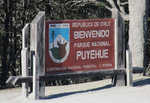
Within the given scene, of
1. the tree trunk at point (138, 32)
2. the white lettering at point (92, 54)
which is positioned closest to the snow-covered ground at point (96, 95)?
the white lettering at point (92, 54)

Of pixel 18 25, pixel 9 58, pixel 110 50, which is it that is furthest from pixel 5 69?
pixel 110 50

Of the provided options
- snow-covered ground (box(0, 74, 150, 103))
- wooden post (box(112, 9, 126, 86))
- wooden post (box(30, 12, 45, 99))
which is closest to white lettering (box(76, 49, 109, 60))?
wooden post (box(112, 9, 126, 86))

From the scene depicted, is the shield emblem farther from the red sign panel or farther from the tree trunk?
the tree trunk

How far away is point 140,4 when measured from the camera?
15508mm

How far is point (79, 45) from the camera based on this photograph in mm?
11602

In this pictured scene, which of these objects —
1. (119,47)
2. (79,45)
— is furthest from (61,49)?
(119,47)

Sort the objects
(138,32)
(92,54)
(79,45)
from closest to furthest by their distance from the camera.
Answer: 1. (79,45)
2. (92,54)
3. (138,32)

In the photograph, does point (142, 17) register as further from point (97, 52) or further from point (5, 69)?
point (5, 69)

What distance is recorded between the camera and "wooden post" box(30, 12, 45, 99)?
1070 centimetres

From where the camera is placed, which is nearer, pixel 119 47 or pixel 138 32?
pixel 119 47

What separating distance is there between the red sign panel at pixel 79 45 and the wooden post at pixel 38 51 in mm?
201

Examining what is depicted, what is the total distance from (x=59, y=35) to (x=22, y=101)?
1.95 metres

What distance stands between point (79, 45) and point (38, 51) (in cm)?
132

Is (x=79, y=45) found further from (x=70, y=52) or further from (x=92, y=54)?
(x=92, y=54)
